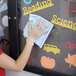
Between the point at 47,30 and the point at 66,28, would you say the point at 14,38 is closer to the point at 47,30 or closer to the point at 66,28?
the point at 47,30

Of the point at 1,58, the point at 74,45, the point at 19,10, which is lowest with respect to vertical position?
the point at 1,58

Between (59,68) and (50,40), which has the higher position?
(50,40)

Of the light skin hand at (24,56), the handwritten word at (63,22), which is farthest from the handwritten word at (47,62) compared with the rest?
the handwritten word at (63,22)

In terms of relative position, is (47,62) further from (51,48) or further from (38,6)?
(38,6)

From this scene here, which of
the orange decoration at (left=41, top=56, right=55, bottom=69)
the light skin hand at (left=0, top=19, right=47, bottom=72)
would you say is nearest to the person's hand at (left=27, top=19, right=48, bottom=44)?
the light skin hand at (left=0, top=19, right=47, bottom=72)

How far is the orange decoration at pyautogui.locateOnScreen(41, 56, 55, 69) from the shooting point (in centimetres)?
78

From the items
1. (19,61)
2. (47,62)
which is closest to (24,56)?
(19,61)

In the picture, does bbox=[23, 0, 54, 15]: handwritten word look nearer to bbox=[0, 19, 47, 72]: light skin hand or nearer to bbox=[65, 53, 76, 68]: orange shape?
bbox=[0, 19, 47, 72]: light skin hand

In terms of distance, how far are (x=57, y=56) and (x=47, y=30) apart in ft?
0.56

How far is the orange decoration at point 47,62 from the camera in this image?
2.57 feet

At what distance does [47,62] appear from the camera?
0.80 m

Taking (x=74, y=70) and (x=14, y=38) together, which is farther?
(x=14, y=38)

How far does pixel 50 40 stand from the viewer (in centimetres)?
77

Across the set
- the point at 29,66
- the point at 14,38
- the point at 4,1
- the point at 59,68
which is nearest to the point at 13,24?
the point at 14,38
